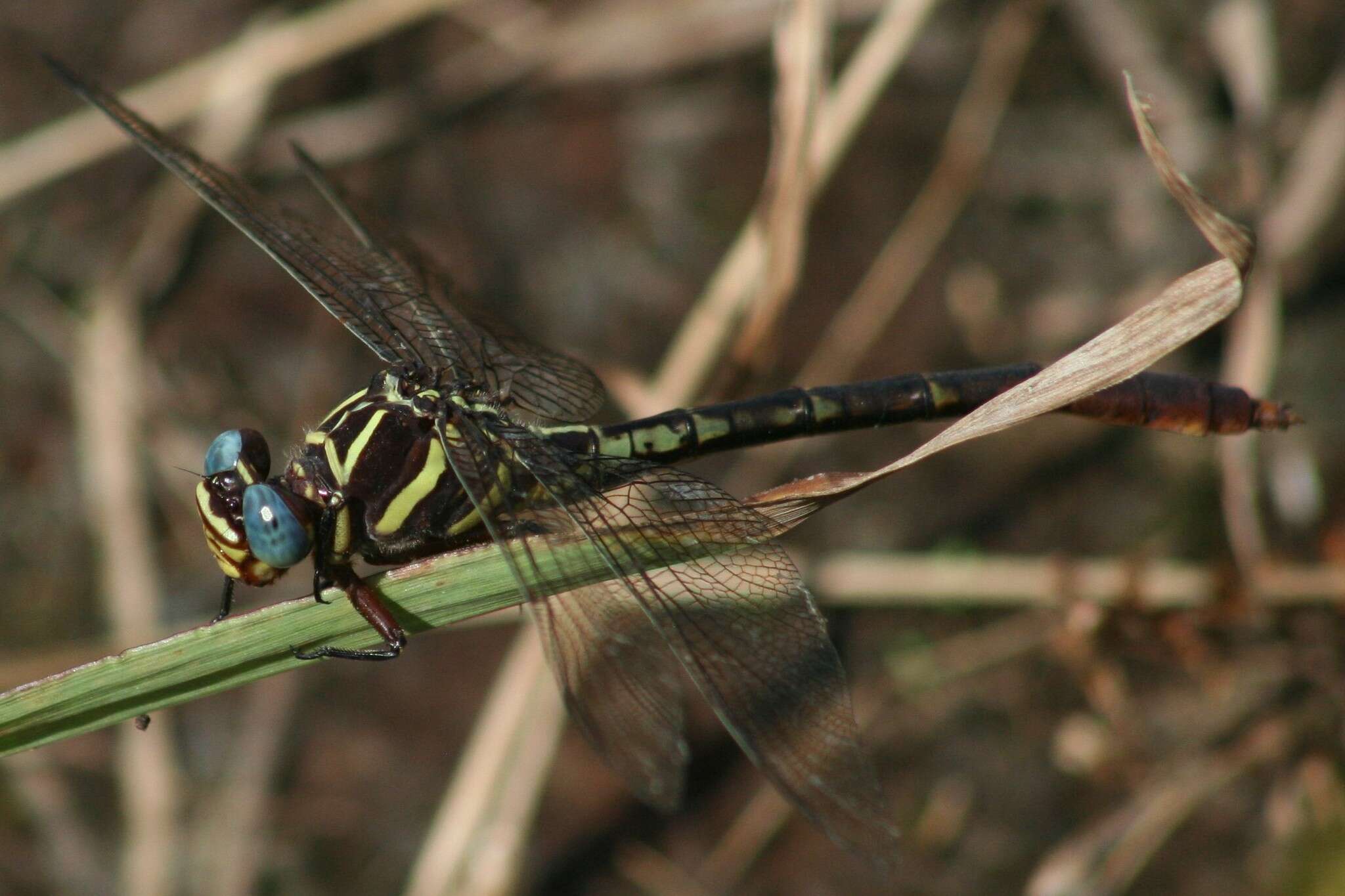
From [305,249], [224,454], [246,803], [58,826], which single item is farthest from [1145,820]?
[58,826]

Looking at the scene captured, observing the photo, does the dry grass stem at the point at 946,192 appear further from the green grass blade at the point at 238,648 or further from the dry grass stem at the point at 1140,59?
the green grass blade at the point at 238,648

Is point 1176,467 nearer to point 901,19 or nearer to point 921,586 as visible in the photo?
point 921,586

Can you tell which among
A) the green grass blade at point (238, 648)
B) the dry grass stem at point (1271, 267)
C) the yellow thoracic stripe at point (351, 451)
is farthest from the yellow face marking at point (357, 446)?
the dry grass stem at point (1271, 267)

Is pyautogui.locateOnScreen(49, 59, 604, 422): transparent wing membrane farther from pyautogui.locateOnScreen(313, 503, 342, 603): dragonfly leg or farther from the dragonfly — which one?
pyautogui.locateOnScreen(313, 503, 342, 603): dragonfly leg

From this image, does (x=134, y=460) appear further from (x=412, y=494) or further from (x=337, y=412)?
(x=412, y=494)

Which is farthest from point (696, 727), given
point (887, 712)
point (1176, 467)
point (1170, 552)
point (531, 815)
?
point (1176, 467)

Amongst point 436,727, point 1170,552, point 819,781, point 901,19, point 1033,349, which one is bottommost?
point 1170,552

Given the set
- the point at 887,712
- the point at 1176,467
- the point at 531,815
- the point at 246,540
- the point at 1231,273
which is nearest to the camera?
the point at 1231,273
